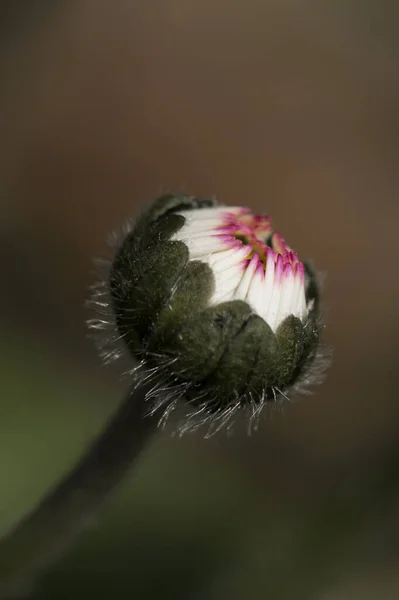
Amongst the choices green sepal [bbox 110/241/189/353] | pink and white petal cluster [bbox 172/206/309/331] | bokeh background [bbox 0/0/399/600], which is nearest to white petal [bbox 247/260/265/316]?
pink and white petal cluster [bbox 172/206/309/331]

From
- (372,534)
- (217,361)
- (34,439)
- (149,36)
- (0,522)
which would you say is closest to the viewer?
(217,361)

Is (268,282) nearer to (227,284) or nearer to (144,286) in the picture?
(227,284)

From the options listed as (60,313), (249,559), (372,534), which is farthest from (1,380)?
(372,534)

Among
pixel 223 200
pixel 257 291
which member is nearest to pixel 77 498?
pixel 257 291

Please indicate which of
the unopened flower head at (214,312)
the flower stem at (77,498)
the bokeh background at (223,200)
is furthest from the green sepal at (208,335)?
the bokeh background at (223,200)

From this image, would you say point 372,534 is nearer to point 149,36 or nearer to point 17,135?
point 17,135

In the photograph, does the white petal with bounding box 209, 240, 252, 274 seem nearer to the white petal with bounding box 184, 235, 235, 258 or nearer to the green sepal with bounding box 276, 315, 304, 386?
the white petal with bounding box 184, 235, 235, 258
